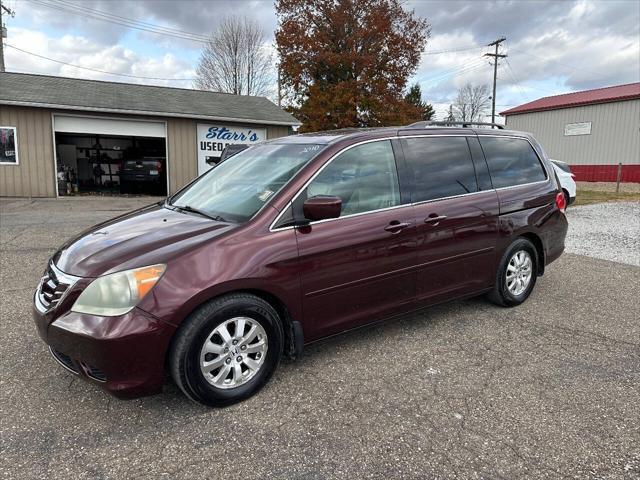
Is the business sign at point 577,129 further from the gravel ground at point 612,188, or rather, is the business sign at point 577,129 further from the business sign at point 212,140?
the business sign at point 212,140

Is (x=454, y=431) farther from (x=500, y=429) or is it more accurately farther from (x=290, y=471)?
(x=290, y=471)

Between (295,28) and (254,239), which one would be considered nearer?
(254,239)

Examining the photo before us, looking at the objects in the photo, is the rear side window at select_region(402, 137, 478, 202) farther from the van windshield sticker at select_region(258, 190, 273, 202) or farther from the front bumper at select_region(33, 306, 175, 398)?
the front bumper at select_region(33, 306, 175, 398)

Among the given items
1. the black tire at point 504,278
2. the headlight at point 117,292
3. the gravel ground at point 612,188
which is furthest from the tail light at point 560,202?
the gravel ground at point 612,188

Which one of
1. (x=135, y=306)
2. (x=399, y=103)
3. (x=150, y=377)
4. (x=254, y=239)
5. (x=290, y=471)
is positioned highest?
(x=399, y=103)

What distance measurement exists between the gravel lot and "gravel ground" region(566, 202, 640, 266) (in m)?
3.65

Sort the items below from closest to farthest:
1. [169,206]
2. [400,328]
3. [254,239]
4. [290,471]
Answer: [290,471] < [254,239] < [169,206] < [400,328]

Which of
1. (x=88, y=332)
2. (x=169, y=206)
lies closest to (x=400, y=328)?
(x=169, y=206)

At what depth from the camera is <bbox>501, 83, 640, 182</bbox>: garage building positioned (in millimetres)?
26031

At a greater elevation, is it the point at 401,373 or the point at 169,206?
the point at 169,206

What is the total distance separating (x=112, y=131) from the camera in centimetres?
1617

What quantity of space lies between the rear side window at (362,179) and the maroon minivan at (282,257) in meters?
0.01

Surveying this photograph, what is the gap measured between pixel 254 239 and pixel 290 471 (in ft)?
4.38

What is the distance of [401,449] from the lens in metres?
2.53
